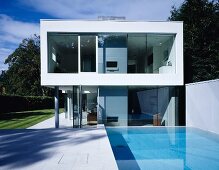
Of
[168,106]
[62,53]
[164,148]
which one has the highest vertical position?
[62,53]

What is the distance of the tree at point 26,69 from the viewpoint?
1978 inches

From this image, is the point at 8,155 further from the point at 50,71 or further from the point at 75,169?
the point at 50,71

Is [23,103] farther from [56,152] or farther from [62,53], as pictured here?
[56,152]

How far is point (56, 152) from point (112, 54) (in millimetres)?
10808

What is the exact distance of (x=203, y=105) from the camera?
16.4m

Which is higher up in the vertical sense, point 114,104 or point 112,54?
point 112,54

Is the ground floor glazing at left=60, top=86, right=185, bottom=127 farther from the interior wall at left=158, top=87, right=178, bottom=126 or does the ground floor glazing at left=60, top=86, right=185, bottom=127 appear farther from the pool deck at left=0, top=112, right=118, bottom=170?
the pool deck at left=0, top=112, right=118, bottom=170

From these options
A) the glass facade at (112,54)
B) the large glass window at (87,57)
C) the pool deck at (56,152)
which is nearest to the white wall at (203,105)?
the glass facade at (112,54)

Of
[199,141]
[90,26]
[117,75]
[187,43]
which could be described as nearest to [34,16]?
[90,26]

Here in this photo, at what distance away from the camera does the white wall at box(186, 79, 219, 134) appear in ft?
49.1

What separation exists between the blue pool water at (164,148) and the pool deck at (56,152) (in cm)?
122

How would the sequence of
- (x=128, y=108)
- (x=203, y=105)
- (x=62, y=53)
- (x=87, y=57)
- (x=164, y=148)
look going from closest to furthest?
1. (x=164, y=148)
2. (x=203, y=105)
3. (x=87, y=57)
4. (x=128, y=108)
5. (x=62, y=53)

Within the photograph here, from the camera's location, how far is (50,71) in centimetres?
1748

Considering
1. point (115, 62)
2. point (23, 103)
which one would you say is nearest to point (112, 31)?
point (115, 62)
